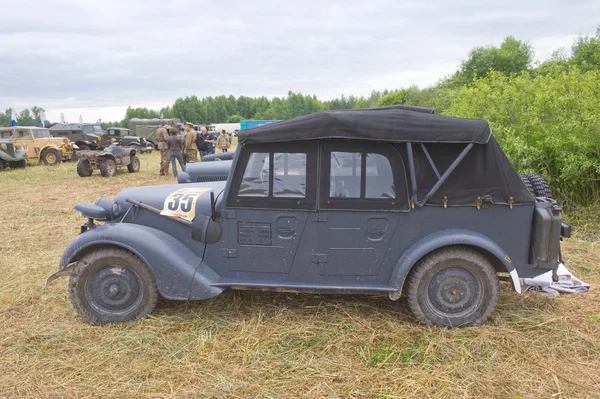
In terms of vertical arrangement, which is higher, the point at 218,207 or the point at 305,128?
the point at 305,128

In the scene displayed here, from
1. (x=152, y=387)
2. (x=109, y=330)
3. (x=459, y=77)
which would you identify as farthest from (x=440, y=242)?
(x=459, y=77)

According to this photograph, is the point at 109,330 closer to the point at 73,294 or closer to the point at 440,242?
the point at 73,294

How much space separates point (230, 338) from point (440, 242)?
1891 millimetres

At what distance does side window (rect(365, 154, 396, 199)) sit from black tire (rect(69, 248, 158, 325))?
6.72 ft

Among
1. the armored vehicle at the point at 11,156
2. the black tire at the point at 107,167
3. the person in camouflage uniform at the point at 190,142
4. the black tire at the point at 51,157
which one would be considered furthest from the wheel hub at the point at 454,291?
the black tire at the point at 51,157

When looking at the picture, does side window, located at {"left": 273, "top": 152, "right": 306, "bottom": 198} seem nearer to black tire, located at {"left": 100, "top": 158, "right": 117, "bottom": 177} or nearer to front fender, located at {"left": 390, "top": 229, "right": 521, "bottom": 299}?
front fender, located at {"left": 390, "top": 229, "right": 521, "bottom": 299}

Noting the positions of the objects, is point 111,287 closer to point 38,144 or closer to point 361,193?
point 361,193

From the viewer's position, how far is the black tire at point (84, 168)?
14609mm

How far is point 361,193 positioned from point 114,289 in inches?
90.8

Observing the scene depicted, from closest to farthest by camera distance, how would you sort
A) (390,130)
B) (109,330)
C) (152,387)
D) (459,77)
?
(152,387), (390,130), (109,330), (459,77)

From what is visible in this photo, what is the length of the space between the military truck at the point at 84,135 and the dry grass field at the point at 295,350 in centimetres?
1996

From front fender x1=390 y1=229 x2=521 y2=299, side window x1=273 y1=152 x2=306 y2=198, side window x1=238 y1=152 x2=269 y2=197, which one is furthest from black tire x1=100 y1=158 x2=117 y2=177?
front fender x1=390 y1=229 x2=521 y2=299

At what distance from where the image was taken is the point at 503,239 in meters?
3.64

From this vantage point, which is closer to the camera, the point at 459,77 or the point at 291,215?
the point at 291,215
